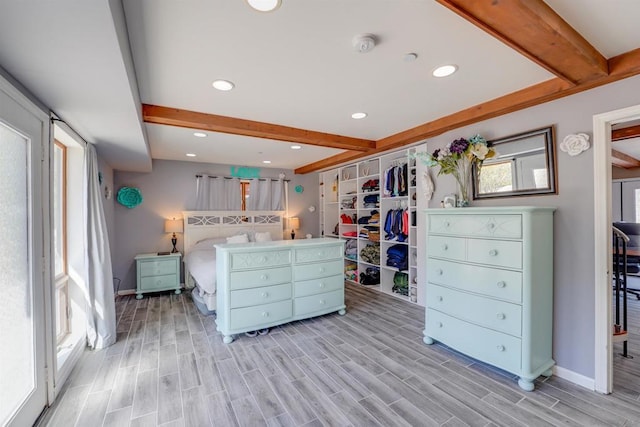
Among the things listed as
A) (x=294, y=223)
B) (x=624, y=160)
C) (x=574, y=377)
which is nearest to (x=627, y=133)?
(x=624, y=160)

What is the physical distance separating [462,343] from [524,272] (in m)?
0.85

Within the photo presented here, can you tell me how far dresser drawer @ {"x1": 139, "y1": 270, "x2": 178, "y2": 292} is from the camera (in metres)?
4.35

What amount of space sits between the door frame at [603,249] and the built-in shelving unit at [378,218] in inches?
74.9

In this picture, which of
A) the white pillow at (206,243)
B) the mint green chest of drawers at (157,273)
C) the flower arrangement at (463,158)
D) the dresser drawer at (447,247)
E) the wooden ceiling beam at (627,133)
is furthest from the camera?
the white pillow at (206,243)

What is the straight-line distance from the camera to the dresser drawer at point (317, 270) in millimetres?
3242

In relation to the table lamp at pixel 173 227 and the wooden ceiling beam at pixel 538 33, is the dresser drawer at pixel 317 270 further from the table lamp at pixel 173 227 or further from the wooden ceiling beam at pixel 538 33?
the table lamp at pixel 173 227

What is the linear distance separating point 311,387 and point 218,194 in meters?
4.06

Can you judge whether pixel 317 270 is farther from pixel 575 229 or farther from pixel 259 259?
pixel 575 229

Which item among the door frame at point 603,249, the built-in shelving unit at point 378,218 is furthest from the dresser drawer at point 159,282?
the door frame at point 603,249

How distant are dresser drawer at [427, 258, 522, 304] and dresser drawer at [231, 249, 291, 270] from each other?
60.7 inches

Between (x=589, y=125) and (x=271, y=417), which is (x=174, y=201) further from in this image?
(x=589, y=125)

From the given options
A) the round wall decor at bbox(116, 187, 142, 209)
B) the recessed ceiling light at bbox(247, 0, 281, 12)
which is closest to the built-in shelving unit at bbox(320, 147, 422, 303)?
the recessed ceiling light at bbox(247, 0, 281, 12)

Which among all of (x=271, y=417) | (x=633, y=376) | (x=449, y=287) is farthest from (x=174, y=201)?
(x=633, y=376)

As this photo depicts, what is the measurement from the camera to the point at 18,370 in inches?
64.2
